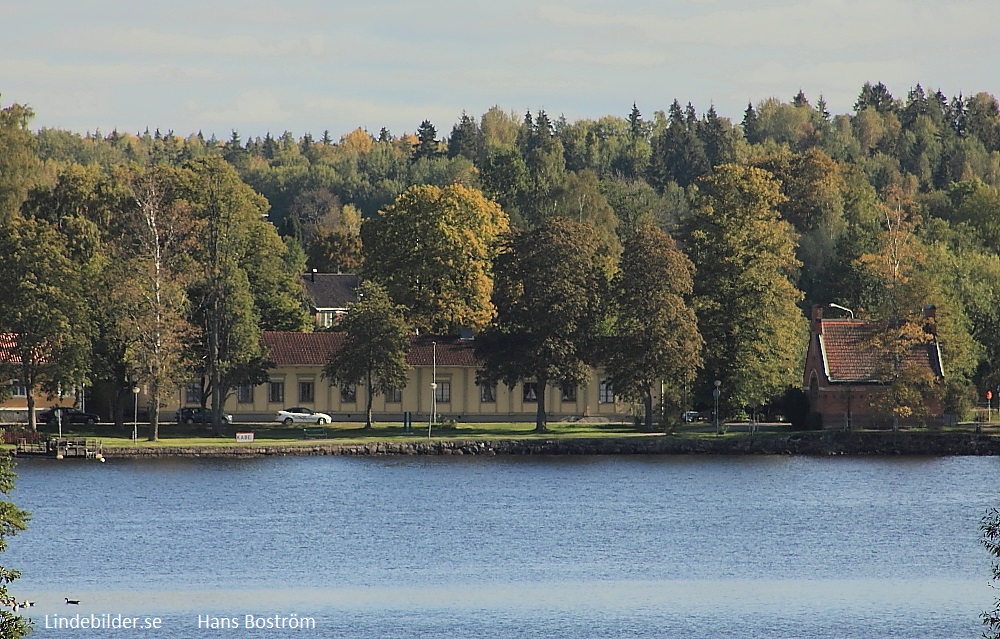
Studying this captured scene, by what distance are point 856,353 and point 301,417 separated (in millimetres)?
30055

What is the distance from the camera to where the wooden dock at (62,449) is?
76.3 meters

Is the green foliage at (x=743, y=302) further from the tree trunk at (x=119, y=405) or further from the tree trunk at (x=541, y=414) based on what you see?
the tree trunk at (x=119, y=405)

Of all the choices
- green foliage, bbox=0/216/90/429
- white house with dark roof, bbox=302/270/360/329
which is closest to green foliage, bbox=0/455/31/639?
green foliage, bbox=0/216/90/429

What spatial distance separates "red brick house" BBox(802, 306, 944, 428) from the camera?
85.2 meters

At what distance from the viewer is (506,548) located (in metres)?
49.7

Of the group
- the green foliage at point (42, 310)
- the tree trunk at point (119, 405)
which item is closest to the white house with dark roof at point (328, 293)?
the tree trunk at point (119, 405)

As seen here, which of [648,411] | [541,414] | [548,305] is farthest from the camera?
[541,414]

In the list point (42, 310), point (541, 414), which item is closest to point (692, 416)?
point (541, 414)

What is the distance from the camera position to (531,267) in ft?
276

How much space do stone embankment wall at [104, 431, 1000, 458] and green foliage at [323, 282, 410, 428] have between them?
203 inches

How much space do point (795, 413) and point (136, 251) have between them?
34866mm

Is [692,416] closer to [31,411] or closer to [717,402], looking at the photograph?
[717,402]

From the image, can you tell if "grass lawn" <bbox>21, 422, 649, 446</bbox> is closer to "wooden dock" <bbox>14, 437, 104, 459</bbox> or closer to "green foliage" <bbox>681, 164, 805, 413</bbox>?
"wooden dock" <bbox>14, 437, 104, 459</bbox>

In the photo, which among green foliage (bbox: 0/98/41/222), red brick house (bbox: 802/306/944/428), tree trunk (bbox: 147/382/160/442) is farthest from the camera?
green foliage (bbox: 0/98/41/222)
